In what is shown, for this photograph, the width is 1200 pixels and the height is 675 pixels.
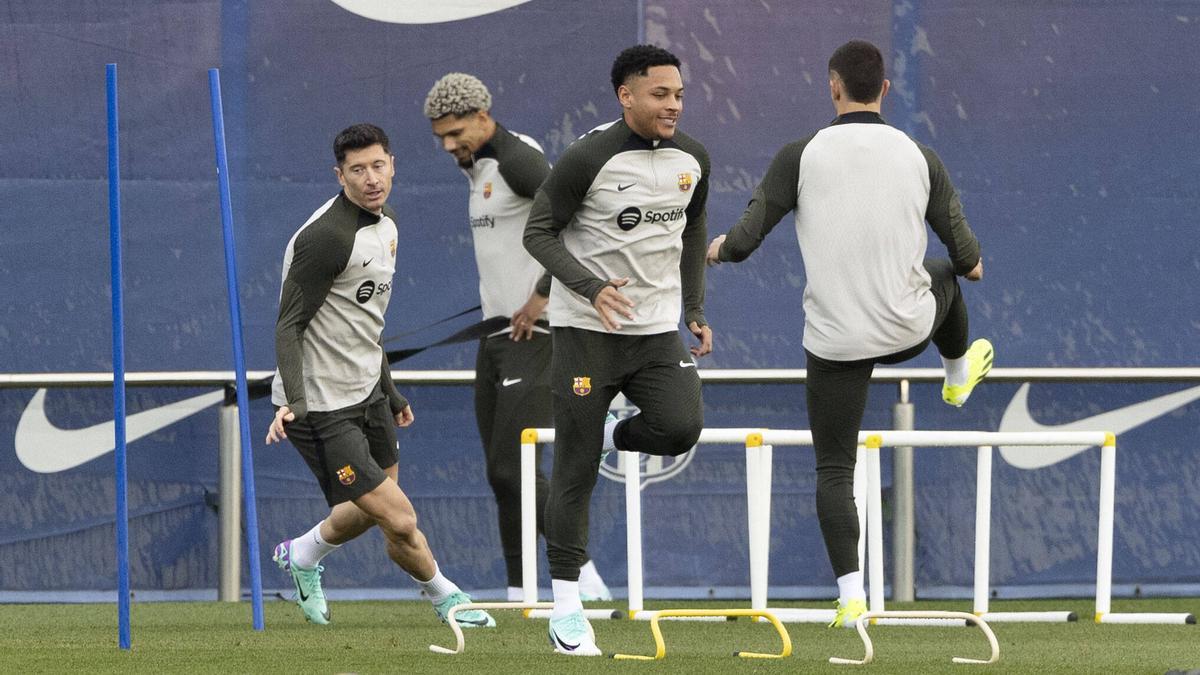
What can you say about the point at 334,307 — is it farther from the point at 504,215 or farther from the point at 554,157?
the point at 554,157

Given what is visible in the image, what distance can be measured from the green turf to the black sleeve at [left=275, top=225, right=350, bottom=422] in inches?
34.2

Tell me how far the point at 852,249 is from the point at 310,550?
2520 mm

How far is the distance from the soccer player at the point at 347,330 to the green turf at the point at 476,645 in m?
0.46

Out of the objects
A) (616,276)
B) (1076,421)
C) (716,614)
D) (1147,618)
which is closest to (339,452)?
(616,276)

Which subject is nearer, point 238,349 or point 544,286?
point 238,349

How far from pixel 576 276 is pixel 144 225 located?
357 centimetres

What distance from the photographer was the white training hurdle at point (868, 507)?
7059 millimetres

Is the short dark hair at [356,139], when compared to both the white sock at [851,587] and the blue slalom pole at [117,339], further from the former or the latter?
the white sock at [851,587]

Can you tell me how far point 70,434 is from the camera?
8.41 m

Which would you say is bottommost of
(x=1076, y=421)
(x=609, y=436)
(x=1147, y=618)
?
(x=1147, y=618)

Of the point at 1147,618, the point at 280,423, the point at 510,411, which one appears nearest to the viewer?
the point at 280,423

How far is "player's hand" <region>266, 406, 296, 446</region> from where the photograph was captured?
611 cm

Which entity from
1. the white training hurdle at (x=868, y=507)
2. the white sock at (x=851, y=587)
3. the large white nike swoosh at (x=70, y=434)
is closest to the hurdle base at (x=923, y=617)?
the white sock at (x=851, y=587)

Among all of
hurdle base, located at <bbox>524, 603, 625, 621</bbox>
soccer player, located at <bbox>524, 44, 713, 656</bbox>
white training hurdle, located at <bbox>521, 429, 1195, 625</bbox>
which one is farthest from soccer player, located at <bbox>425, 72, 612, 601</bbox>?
soccer player, located at <bbox>524, 44, 713, 656</bbox>
